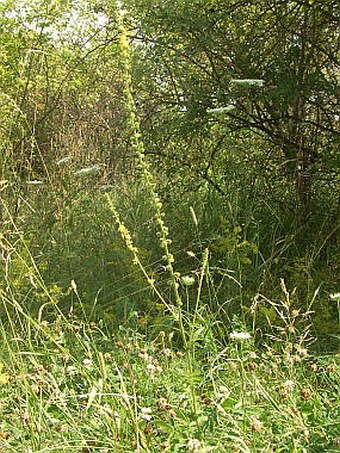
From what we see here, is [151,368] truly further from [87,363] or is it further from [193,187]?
[193,187]

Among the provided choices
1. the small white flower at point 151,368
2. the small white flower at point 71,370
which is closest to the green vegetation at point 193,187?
the small white flower at point 71,370

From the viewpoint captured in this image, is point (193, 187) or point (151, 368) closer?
point (151, 368)

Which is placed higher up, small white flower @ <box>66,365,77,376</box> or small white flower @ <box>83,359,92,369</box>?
small white flower @ <box>83,359,92,369</box>

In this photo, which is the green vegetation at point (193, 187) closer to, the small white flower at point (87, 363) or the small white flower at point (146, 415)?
the small white flower at point (87, 363)

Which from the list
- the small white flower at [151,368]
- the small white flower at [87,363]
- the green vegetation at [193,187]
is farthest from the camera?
the green vegetation at [193,187]

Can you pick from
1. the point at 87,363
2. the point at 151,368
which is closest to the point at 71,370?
the point at 87,363

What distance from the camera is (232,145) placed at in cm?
419

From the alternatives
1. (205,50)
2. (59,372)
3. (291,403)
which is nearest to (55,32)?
(205,50)

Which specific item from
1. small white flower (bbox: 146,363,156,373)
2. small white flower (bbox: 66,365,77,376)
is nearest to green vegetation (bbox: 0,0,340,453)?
small white flower (bbox: 66,365,77,376)

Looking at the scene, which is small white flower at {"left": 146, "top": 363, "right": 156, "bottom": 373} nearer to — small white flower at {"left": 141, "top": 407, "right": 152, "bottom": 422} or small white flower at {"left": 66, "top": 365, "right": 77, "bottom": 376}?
small white flower at {"left": 141, "top": 407, "right": 152, "bottom": 422}

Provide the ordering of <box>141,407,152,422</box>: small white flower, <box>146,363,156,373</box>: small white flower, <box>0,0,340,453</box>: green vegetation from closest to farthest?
1. <box>141,407,152,422</box>: small white flower
2. <box>146,363,156,373</box>: small white flower
3. <box>0,0,340,453</box>: green vegetation

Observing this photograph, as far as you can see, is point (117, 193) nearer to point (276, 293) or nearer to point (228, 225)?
point (228, 225)

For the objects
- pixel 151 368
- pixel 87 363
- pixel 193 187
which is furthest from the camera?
pixel 193 187

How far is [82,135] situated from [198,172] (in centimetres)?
131
